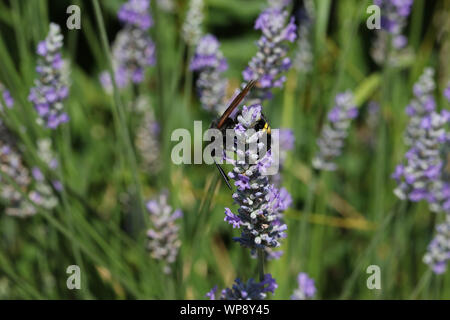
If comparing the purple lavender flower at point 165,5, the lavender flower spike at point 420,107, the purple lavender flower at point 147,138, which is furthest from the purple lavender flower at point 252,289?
the purple lavender flower at point 165,5

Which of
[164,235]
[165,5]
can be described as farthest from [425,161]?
[165,5]

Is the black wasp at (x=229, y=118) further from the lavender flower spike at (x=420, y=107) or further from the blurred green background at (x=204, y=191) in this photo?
the lavender flower spike at (x=420, y=107)

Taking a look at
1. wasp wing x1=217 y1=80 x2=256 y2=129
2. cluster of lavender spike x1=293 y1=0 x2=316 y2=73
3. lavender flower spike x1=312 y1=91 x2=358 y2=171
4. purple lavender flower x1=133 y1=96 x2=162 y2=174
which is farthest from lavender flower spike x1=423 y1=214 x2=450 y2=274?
purple lavender flower x1=133 y1=96 x2=162 y2=174

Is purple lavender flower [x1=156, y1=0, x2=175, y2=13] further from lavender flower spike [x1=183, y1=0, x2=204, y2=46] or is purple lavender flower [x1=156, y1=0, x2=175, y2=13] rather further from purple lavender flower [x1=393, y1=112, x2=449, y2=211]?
purple lavender flower [x1=393, y1=112, x2=449, y2=211]

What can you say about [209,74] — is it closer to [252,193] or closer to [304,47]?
[252,193]
